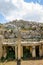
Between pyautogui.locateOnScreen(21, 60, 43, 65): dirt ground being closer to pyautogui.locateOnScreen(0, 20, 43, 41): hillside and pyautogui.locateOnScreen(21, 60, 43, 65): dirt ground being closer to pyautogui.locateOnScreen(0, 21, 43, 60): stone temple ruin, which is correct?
pyautogui.locateOnScreen(0, 21, 43, 60): stone temple ruin

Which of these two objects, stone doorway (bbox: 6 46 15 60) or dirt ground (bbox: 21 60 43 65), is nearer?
dirt ground (bbox: 21 60 43 65)

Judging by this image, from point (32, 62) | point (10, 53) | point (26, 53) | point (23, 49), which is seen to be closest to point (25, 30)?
point (23, 49)

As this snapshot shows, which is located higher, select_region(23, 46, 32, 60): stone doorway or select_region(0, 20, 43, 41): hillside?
select_region(0, 20, 43, 41): hillside

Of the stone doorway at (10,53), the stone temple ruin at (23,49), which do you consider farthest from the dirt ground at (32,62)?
the stone doorway at (10,53)

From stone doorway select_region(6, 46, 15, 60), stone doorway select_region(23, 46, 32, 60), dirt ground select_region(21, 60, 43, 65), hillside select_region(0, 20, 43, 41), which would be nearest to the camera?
dirt ground select_region(21, 60, 43, 65)

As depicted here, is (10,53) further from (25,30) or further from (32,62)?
(25,30)

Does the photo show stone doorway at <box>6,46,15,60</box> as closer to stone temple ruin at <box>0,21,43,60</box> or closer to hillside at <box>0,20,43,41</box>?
stone temple ruin at <box>0,21,43,60</box>

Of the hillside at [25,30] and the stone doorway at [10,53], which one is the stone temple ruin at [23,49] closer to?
the stone doorway at [10,53]

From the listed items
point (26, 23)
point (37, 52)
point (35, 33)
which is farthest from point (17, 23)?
point (37, 52)

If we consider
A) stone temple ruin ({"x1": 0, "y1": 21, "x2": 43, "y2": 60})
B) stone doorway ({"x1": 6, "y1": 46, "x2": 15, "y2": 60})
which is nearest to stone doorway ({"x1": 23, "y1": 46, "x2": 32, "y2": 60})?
stone temple ruin ({"x1": 0, "y1": 21, "x2": 43, "y2": 60})

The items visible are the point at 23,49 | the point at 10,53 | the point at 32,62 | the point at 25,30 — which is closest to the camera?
the point at 32,62

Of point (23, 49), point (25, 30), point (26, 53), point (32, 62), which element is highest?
point (25, 30)

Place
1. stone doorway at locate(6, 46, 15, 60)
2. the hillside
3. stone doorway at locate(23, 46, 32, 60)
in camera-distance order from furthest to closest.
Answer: the hillside → stone doorway at locate(23, 46, 32, 60) → stone doorway at locate(6, 46, 15, 60)

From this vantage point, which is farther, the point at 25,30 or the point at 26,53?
the point at 25,30
